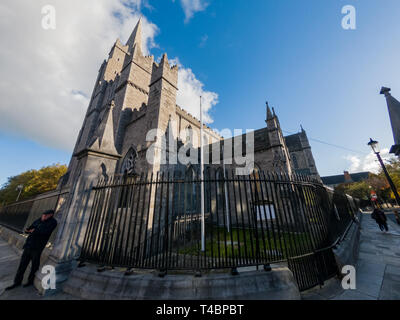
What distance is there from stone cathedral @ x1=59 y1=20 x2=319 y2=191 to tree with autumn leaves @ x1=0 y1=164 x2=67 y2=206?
14.9m

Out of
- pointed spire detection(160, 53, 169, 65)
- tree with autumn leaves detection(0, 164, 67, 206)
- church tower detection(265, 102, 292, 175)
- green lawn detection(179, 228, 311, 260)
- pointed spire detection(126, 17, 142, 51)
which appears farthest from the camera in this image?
tree with autumn leaves detection(0, 164, 67, 206)

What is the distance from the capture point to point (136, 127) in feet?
40.5

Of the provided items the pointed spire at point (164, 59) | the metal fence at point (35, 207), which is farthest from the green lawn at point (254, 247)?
the pointed spire at point (164, 59)

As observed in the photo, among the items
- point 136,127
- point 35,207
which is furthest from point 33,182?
point 136,127

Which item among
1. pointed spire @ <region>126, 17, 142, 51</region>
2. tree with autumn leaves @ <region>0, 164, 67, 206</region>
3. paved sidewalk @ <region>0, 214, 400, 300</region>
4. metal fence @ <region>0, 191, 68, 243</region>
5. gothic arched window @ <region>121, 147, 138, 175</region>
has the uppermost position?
pointed spire @ <region>126, 17, 142, 51</region>

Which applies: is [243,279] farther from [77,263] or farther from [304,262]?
[77,263]

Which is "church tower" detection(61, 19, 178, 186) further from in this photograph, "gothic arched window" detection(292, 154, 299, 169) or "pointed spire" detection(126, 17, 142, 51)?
"gothic arched window" detection(292, 154, 299, 169)

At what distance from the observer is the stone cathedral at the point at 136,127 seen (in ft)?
15.2

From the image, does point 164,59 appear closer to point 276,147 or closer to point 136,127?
point 136,127

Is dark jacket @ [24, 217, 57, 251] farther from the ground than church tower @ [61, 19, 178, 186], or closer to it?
closer to it

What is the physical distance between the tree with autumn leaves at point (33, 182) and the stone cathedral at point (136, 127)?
14866 millimetres

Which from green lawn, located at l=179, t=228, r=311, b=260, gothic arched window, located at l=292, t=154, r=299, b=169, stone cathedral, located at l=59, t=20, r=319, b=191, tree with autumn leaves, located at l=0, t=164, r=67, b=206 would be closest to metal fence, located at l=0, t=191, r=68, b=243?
stone cathedral, located at l=59, t=20, r=319, b=191

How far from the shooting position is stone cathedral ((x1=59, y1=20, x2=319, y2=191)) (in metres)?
4.62
